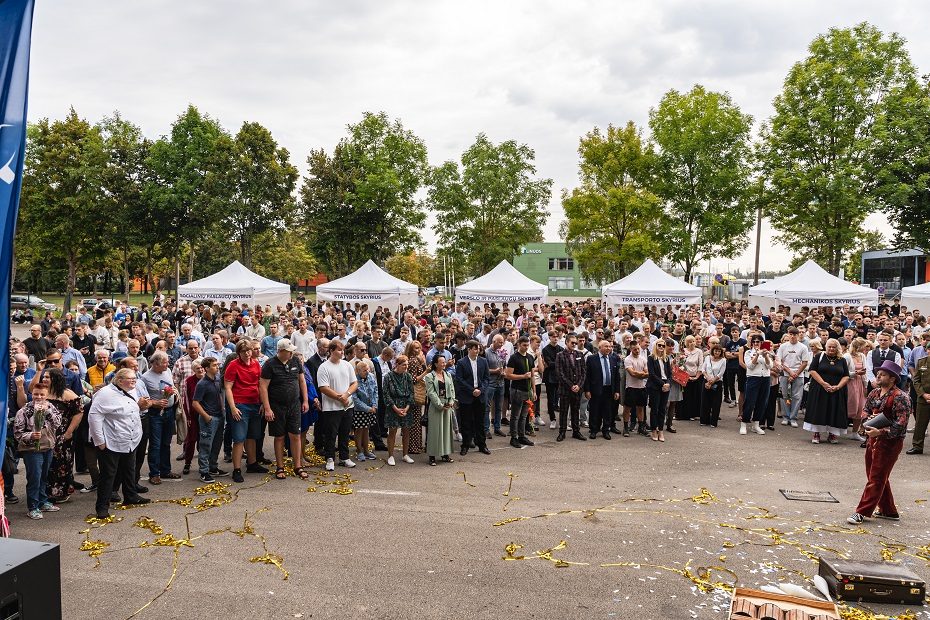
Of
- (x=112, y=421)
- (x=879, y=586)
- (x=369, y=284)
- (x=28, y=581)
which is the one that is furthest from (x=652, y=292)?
(x=28, y=581)

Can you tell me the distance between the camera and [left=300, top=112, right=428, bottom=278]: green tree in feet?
130

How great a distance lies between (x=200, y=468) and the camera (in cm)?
798

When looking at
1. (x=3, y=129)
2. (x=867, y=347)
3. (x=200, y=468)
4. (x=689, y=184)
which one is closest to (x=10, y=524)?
(x=200, y=468)

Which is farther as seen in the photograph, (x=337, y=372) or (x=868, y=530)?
(x=337, y=372)

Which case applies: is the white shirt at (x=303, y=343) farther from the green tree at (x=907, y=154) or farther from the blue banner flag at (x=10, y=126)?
the green tree at (x=907, y=154)

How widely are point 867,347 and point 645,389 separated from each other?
4.19m

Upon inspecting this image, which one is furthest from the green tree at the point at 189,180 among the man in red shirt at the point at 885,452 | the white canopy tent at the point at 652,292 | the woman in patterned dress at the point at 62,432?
the man in red shirt at the point at 885,452

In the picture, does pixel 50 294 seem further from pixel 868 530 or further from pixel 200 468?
pixel 868 530

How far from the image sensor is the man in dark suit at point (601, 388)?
421 inches

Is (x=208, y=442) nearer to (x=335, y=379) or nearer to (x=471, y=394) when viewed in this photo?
(x=335, y=379)

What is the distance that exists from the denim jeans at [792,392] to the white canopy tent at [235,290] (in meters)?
17.5

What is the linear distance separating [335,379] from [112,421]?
2.83 meters

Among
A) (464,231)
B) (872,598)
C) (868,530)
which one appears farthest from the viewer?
(464,231)

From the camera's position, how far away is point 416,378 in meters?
9.22
